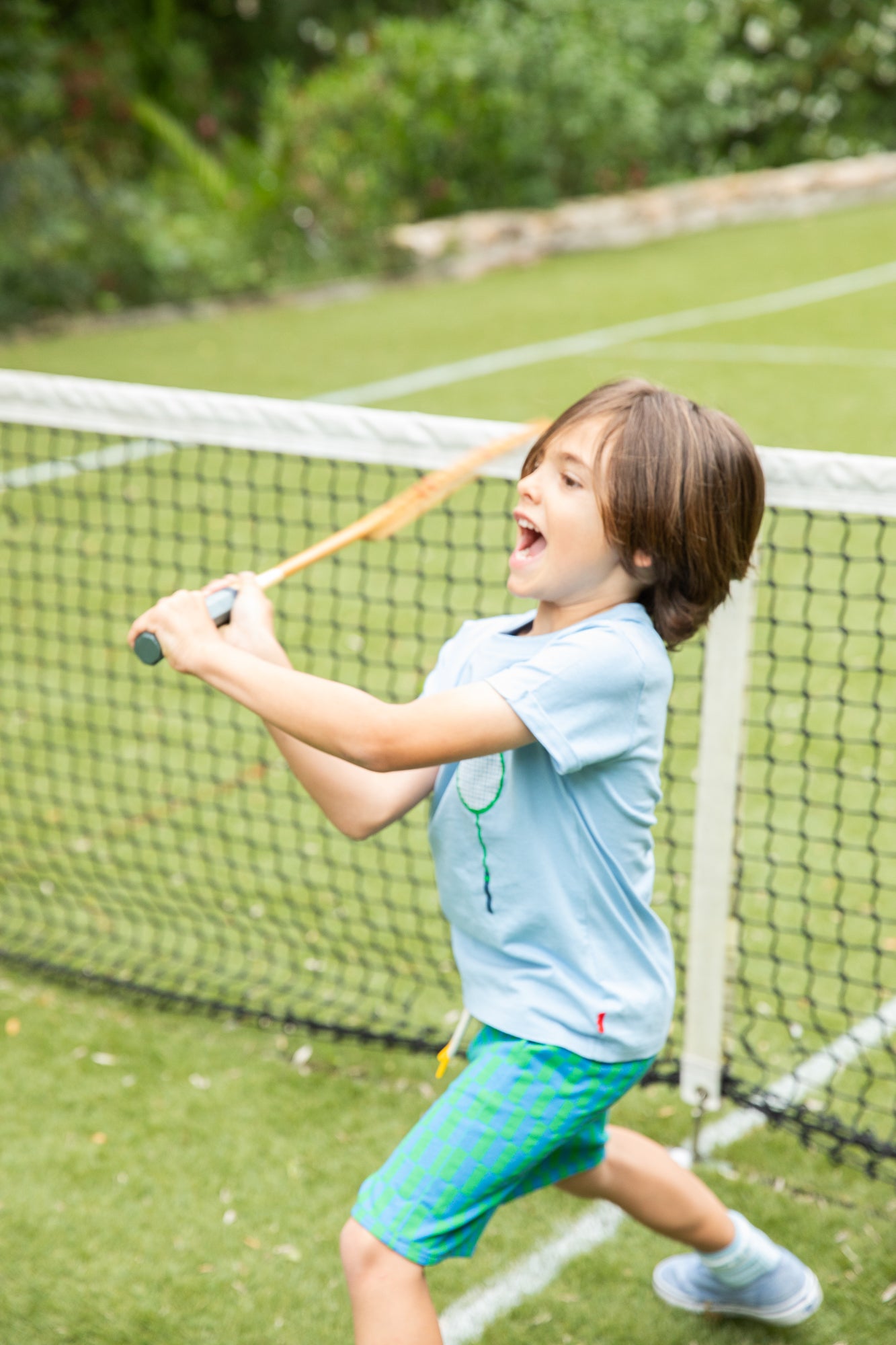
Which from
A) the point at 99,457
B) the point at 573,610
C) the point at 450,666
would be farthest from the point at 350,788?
the point at 99,457

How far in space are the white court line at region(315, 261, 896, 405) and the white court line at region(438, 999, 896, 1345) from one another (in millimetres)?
6987

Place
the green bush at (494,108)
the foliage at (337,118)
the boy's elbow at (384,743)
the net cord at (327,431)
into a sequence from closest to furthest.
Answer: the boy's elbow at (384,743)
the net cord at (327,431)
the foliage at (337,118)
the green bush at (494,108)

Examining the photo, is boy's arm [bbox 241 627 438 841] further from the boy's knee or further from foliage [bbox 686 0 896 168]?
foliage [bbox 686 0 896 168]

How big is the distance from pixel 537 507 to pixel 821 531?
5381mm

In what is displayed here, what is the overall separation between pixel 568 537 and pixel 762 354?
9374mm

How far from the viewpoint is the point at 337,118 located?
1510 cm

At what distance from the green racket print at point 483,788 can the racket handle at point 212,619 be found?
0.42 m

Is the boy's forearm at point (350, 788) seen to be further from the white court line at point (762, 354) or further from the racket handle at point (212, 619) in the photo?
the white court line at point (762, 354)

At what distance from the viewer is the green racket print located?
2.12 meters

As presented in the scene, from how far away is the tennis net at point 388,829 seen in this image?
10.3 ft

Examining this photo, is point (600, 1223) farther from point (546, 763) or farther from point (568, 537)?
point (568, 537)

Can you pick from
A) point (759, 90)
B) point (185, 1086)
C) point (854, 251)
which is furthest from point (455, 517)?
point (759, 90)

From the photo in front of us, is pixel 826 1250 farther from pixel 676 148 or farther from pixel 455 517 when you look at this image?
pixel 676 148

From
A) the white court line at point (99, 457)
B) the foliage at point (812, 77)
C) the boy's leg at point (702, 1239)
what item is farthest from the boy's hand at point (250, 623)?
the foliage at point (812, 77)
